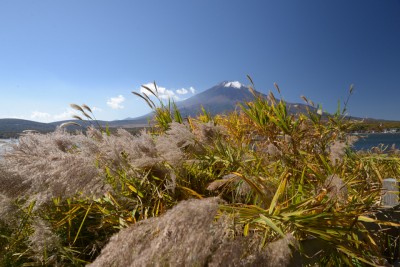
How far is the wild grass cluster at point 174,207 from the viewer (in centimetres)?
84

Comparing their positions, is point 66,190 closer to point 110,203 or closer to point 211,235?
point 110,203

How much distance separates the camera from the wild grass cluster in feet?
2.76

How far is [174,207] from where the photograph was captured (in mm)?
874

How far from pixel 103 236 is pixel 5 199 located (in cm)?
63

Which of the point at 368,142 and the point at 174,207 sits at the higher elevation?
the point at 174,207

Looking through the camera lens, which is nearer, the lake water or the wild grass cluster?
the wild grass cluster

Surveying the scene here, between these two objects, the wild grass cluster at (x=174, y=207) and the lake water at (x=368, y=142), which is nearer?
the wild grass cluster at (x=174, y=207)

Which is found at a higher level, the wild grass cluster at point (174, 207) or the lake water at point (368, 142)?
the wild grass cluster at point (174, 207)

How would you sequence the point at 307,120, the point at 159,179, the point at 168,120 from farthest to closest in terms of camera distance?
the point at 168,120
the point at 307,120
the point at 159,179

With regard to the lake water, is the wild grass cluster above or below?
above

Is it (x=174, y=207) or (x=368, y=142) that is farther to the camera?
(x=368, y=142)

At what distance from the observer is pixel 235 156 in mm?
2119

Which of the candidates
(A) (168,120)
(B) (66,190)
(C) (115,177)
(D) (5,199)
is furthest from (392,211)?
(A) (168,120)

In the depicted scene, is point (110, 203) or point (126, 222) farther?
point (110, 203)
